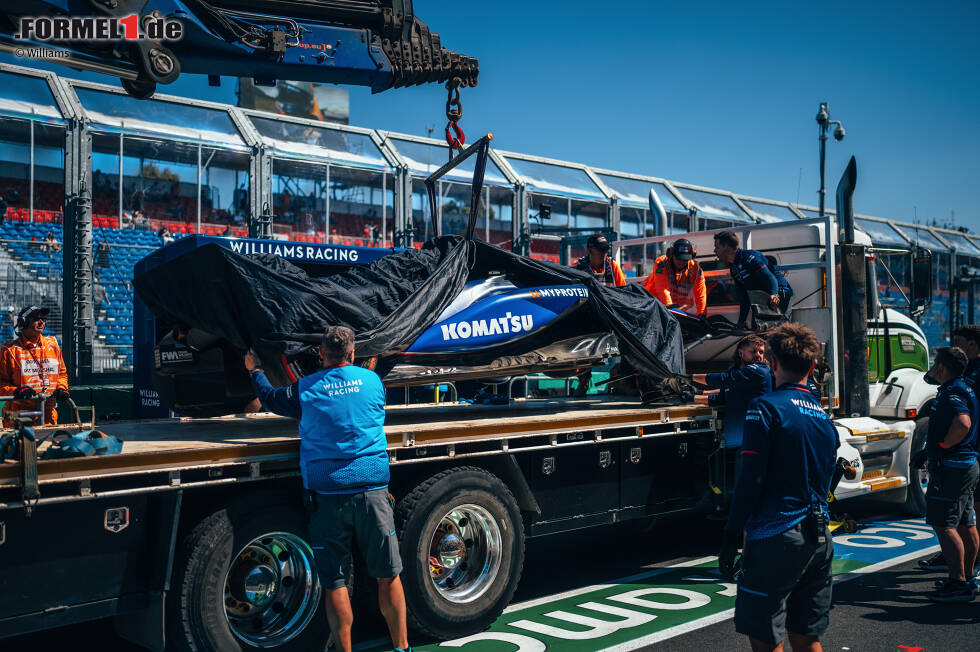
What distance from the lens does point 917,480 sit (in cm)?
925

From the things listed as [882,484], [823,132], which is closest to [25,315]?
[882,484]

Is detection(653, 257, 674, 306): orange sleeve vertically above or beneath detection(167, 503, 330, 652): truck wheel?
above

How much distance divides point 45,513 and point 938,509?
6.07 meters

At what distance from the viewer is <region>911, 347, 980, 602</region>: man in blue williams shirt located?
246 inches

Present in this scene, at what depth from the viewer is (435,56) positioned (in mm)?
7055

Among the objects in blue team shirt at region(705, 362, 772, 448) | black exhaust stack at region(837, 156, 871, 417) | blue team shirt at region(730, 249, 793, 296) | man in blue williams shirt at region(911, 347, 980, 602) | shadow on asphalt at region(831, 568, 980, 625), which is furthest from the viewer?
black exhaust stack at region(837, 156, 871, 417)

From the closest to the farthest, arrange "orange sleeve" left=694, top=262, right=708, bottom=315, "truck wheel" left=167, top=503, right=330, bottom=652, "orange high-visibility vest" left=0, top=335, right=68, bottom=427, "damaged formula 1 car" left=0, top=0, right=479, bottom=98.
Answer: "truck wheel" left=167, top=503, right=330, bottom=652 → "damaged formula 1 car" left=0, top=0, right=479, bottom=98 → "orange high-visibility vest" left=0, top=335, right=68, bottom=427 → "orange sleeve" left=694, top=262, right=708, bottom=315

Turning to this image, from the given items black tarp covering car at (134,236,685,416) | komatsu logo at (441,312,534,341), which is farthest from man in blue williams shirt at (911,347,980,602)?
komatsu logo at (441,312,534,341)

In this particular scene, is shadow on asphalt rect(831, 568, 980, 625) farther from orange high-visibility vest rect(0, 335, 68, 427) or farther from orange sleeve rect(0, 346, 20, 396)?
orange sleeve rect(0, 346, 20, 396)

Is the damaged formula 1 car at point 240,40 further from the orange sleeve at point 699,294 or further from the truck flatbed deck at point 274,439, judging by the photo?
the orange sleeve at point 699,294

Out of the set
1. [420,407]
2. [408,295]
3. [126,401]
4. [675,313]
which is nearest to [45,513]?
[408,295]

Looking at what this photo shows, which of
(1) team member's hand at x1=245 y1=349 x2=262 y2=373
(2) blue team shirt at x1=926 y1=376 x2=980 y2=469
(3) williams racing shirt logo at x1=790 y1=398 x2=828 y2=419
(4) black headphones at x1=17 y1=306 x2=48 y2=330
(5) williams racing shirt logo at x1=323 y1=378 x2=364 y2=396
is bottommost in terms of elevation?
(2) blue team shirt at x1=926 y1=376 x2=980 y2=469

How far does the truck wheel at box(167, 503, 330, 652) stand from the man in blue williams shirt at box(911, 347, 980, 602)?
4.62 m

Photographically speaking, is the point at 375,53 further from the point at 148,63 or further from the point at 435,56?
the point at 148,63
